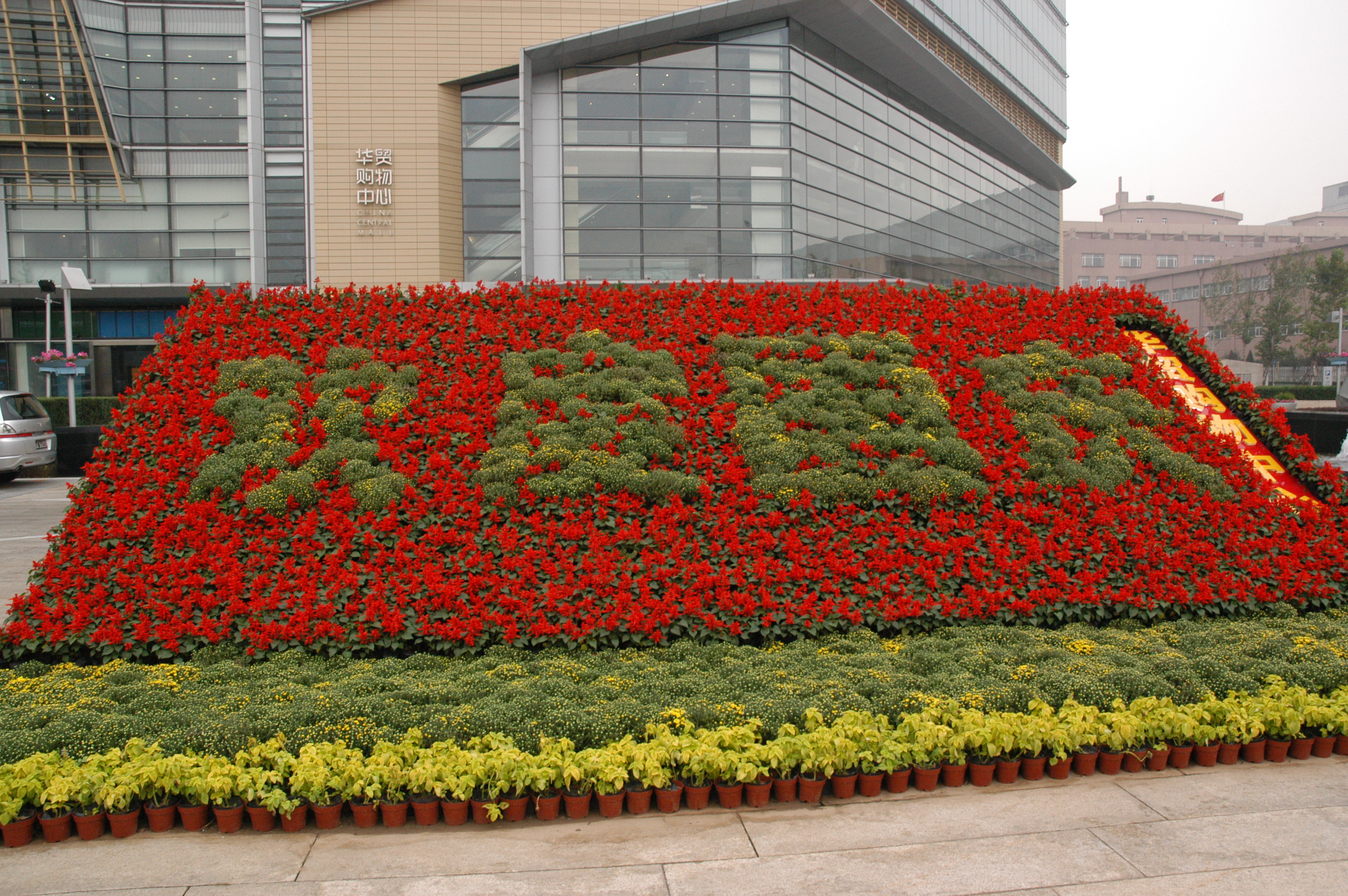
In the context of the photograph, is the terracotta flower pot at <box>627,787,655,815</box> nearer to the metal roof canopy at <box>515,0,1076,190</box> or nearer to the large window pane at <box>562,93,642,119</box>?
the large window pane at <box>562,93,642,119</box>

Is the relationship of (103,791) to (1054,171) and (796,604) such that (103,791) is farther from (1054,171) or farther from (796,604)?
(1054,171)

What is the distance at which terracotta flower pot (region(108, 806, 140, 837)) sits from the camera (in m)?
3.63

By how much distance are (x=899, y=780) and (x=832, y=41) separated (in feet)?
75.4

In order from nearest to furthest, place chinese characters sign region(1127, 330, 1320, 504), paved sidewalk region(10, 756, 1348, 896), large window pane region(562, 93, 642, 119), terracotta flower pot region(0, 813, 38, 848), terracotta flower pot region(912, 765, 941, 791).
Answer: paved sidewalk region(10, 756, 1348, 896) < terracotta flower pot region(0, 813, 38, 848) < terracotta flower pot region(912, 765, 941, 791) < chinese characters sign region(1127, 330, 1320, 504) < large window pane region(562, 93, 642, 119)

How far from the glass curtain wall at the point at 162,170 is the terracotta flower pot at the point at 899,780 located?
27.7 metres

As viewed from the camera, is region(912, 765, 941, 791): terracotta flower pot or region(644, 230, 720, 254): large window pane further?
region(644, 230, 720, 254): large window pane

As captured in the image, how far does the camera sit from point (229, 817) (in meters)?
3.66

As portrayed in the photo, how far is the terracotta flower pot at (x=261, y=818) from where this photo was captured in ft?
12.0

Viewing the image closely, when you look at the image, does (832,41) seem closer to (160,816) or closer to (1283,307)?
(160,816)

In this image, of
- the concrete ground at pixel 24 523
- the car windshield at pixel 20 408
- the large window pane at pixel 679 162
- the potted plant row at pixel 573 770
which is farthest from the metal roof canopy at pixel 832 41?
the potted plant row at pixel 573 770

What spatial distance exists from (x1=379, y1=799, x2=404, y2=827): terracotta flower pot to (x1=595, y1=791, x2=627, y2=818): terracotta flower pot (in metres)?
0.72

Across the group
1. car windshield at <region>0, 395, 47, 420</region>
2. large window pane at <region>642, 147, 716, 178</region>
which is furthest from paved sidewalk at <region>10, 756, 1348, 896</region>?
large window pane at <region>642, 147, 716, 178</region>

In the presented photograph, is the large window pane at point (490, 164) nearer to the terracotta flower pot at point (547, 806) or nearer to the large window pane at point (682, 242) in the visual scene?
the large window pane at point (682, 242)

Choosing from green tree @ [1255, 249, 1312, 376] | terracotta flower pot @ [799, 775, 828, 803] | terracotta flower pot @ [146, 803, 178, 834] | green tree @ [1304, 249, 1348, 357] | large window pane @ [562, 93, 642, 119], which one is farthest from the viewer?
green tree @ [1255, 249, 1312, 376]
